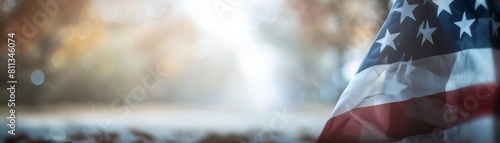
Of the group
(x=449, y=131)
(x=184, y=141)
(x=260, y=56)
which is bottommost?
(x=449, y=131)

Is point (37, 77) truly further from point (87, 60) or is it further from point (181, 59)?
point (181, 59)

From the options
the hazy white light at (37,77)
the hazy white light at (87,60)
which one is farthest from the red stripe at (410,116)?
the hazy white light at (87,60)

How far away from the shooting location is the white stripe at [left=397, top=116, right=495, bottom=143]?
1.62m

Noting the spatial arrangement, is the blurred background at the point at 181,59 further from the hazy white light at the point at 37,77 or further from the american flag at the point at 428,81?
the american flag at the point at 428,81

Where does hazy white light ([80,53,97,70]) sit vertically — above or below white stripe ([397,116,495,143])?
above

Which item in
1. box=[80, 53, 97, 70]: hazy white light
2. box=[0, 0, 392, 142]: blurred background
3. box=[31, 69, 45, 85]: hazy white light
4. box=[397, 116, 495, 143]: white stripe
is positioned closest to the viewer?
box=[397, 116, 495, 143]: white stripe

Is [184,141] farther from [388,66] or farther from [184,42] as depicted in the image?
[184,42]

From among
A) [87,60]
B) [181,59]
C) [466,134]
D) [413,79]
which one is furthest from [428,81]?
[181,59]

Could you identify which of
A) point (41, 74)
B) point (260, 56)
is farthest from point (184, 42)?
point (41, 74)

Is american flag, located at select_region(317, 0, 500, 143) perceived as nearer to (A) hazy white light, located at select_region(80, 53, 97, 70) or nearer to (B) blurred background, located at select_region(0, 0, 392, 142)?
(B) blurred background, located at select_region(0, 0, 392, 142)

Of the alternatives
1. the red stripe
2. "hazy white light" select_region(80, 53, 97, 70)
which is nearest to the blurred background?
"hazy white light" select_region(80, 53, 97, 70)

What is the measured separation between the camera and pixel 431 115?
5.54 feet

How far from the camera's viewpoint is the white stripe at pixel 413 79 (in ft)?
5.49

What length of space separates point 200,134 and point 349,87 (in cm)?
274
